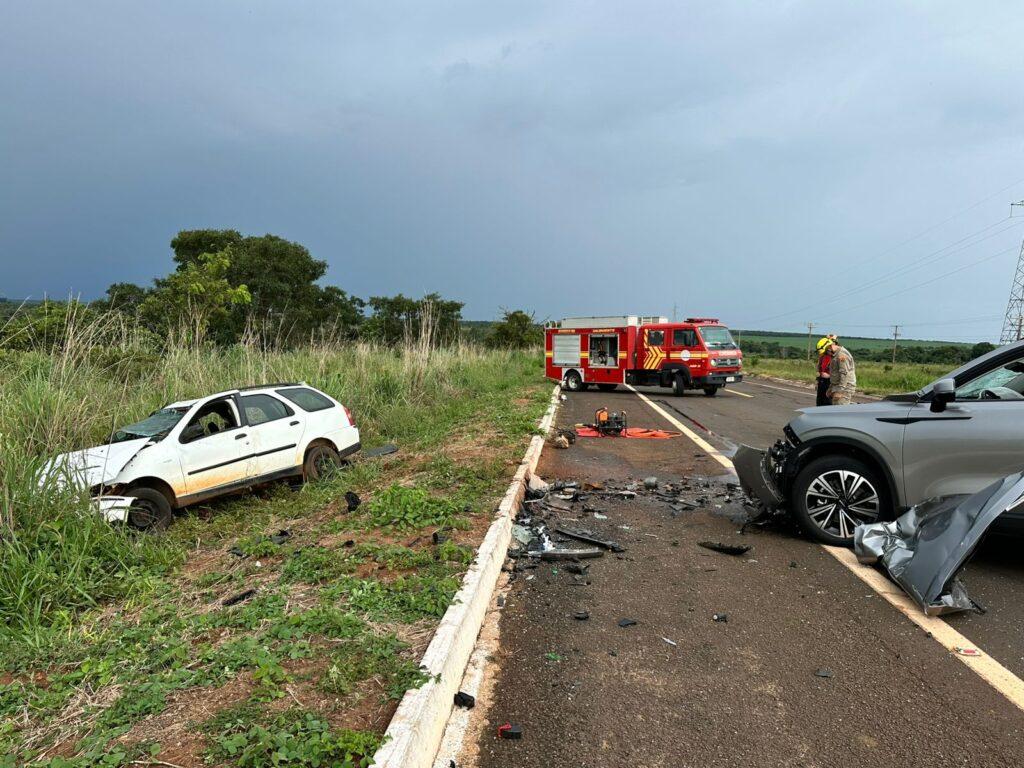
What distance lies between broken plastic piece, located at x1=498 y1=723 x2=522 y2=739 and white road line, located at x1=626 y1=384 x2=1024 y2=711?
2.43 meters

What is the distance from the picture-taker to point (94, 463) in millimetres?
6672

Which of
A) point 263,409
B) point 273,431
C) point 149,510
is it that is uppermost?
point 263,409

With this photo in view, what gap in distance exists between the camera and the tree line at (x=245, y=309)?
1091cm

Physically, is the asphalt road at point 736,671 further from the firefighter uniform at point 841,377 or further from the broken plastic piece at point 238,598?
the firefighter uniform at point 841,377

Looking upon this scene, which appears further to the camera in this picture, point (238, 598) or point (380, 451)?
point (380, 451)

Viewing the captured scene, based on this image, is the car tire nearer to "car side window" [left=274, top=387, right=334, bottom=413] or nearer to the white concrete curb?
"car side window" [left=274, top=387, right=334, bottom=413]

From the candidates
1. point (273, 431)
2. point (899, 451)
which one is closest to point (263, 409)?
point (273, 431)

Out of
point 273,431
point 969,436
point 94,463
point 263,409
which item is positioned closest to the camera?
point 969,436

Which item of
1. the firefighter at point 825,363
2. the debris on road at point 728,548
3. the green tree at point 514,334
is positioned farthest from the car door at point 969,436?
the green tree at point 514,334

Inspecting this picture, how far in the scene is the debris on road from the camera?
17.9 ft

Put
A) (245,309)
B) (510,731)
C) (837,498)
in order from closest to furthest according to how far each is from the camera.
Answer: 1. (510,731)
2. (837,498)
3. (245,309)

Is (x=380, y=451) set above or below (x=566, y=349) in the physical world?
below

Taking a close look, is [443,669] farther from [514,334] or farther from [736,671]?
[514,334]

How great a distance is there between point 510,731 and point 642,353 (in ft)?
67.7
